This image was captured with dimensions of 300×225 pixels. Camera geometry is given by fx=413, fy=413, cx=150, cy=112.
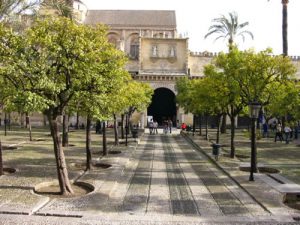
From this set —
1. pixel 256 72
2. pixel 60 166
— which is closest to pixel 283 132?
pixel 256 72

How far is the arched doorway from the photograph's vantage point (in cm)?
5531

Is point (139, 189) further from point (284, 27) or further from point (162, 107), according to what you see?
point (162, 107)

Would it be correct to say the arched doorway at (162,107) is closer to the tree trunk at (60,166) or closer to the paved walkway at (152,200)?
the paved walkway at (152,200)

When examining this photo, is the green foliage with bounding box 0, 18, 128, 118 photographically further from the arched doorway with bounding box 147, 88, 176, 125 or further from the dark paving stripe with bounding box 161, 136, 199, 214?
the arched doorway with bounding box 147, 88, 176, 125

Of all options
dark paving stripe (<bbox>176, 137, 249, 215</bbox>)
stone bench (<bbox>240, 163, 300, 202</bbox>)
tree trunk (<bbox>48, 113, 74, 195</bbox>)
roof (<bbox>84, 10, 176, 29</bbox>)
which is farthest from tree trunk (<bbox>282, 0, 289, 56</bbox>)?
roof (<bbox>84, 10, 176, 29</bbox>)

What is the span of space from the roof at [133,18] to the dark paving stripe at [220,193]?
45.4 meters

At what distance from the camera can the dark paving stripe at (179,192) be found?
1086 centimetres

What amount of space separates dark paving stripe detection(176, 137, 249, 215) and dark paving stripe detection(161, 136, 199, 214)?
0.73 metres

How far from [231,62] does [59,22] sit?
29.0ft

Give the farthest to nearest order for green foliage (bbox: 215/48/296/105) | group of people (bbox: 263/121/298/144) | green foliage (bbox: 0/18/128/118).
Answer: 1. group of people (bbox: 263/121/298/144)
2. green foliage (bbox: 215/48/296/105)
3. green foliage (bbox: 0/18/128/118)

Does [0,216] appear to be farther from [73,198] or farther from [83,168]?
[83,168]

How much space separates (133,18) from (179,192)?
2083 inches

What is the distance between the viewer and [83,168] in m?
17.0

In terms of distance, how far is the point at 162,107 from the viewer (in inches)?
2240
